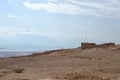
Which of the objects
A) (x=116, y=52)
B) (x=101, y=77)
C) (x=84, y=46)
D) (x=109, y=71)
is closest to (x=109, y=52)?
(x=116, y=52)

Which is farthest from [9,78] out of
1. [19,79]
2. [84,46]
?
[84,46]

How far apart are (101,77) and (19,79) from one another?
10.7 feet

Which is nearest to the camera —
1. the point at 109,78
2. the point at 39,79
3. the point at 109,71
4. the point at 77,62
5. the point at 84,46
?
the point at 39,79

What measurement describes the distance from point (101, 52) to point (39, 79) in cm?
1503

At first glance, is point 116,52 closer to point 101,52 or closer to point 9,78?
point 101,52

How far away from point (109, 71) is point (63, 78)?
12.1 feet

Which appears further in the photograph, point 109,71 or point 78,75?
point 109,71

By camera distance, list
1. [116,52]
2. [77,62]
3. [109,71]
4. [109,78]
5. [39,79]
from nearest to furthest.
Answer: [39,79] → [109,78] → [109,71] → [77,62] → [116,52]

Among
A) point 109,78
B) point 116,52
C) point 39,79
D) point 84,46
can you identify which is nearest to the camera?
point 39,79

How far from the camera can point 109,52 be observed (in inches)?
1105

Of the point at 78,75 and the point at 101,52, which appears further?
the point at 101,52

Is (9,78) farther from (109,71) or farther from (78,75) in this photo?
(109,71)

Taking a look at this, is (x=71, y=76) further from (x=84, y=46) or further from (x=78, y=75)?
(x=84, y=46)

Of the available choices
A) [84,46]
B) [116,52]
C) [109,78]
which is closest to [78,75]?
[109,78]
